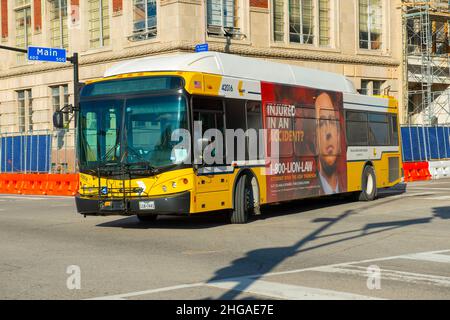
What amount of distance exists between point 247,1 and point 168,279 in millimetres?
29924

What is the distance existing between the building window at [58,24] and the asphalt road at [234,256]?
2531 cm

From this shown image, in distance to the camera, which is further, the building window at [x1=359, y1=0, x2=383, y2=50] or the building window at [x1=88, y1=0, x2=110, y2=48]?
the building window at [x1=359, y1=0, x2=383, y2=50]

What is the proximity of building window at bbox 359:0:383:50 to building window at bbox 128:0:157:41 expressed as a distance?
12.8 metres

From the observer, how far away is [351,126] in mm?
20953

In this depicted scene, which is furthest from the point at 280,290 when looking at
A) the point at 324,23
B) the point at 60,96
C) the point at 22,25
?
the point at 22,25

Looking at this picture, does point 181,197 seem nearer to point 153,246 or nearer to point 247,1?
→ point 153,246

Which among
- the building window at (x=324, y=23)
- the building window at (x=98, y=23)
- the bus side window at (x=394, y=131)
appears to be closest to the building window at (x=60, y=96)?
the building window at (x=98, y=23)

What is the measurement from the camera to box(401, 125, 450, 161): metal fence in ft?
124

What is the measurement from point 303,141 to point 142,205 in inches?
210

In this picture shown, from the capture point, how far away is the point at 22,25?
46344 millimetres

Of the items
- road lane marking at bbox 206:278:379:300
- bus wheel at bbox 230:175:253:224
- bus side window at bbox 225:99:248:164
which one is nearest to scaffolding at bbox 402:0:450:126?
bus wheel at bbox 230:175:253:224

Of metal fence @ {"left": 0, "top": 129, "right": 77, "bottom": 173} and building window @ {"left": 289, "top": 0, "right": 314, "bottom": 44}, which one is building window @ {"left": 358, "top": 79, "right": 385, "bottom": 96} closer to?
building window @ {"left": 289, "top": 0, "right": 314, "bottom": 44}

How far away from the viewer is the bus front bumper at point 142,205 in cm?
1437
